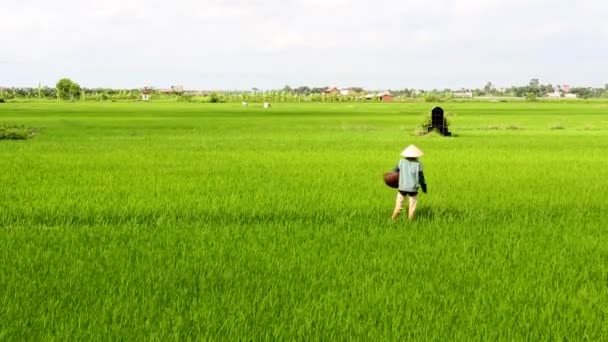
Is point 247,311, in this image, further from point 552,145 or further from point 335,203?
point 552,145

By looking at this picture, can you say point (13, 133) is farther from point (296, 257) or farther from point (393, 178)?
point (296, 257)

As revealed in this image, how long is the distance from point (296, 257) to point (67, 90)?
133 metres

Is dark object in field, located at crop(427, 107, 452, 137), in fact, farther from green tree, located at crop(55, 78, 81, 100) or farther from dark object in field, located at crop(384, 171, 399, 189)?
green tree, located at crop(55, 78, 81, 100)

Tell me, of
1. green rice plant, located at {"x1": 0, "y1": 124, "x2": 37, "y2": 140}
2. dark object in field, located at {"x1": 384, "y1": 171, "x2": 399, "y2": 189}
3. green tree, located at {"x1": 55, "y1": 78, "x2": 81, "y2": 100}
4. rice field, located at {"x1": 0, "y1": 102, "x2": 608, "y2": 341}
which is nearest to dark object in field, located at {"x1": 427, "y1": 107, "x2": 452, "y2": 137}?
rice field, located at {"x1": 0, "y1": 102, "x2": 608, "y2": 341}

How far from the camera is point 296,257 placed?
6.46m

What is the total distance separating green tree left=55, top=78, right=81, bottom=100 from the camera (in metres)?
130

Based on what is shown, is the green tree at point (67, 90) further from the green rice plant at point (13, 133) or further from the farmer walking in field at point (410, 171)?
the farmer walking in field at point (410, 171)

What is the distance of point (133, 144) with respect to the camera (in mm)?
22844

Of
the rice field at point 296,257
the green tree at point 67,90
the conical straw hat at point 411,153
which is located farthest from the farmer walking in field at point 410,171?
the green tree at point 67,90

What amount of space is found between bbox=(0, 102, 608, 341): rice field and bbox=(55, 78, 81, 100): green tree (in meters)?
124

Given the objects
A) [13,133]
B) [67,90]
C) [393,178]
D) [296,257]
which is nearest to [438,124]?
[13,133]

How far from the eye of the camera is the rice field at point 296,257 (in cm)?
458

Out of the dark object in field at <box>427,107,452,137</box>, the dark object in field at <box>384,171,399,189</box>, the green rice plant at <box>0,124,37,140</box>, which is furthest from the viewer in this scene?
the dark object in field at <box>427,107,452,137</box>

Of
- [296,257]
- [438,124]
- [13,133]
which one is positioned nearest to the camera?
[296,257]
